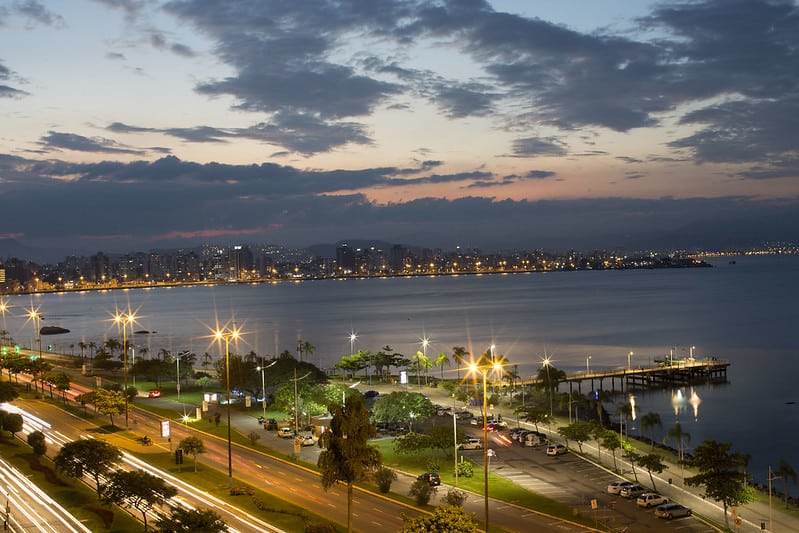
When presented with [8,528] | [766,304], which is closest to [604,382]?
[8,528]

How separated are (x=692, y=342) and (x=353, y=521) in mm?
95673

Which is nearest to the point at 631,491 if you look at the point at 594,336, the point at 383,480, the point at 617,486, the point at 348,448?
the point at 617,486

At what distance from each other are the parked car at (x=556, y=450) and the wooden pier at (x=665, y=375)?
3759cm

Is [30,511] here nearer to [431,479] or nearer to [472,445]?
[431,479]

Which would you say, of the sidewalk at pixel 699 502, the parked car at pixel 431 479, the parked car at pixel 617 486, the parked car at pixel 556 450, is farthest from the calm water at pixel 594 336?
the parked car at pixel 431 479

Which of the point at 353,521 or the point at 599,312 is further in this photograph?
the point at 599,312

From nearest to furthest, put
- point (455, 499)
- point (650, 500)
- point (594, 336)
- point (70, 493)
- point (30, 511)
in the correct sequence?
1. point (30, 511)
2. point (455, 499)
3. point (70, 493)
4. point (650, 500)
5. point (594, 336)

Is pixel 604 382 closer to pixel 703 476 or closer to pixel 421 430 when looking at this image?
pixel 421 430

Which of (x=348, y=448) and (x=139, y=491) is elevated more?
(x=348, y=448)

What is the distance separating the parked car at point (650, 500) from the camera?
1407 inches

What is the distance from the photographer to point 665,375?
8600 cm

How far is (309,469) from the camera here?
132 ft

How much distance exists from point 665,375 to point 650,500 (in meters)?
53.4

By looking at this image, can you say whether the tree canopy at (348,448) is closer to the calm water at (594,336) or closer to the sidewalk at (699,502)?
the sidewalk at (699,502)
